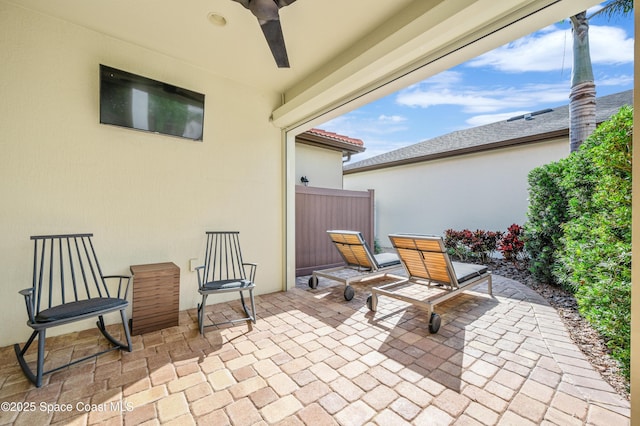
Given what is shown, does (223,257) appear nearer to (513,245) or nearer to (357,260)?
(357,260)

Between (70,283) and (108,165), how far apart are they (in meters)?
1.43

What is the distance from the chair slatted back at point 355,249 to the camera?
4477 millimetres

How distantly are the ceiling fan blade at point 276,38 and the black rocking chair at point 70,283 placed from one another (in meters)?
2.71

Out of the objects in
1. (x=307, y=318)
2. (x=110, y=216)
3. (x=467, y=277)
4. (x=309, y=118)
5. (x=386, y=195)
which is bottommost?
(x=307, y=318)

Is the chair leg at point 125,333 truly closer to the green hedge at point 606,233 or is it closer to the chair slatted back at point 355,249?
the chair slatted back at point 355,249

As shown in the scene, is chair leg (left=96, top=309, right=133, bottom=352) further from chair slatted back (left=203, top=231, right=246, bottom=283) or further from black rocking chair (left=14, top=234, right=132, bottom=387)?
chair slatted back (left=203, top=231, right=246, bottom=283)

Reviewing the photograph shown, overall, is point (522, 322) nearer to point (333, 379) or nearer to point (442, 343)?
point (442, 343)

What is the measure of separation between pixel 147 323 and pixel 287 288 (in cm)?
220

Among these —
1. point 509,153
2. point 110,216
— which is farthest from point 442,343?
point 509,153

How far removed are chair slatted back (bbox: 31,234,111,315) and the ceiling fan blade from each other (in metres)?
2.79

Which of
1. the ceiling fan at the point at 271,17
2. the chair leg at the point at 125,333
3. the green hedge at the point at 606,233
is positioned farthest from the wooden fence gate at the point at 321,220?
the green hedge at the point at 606,233

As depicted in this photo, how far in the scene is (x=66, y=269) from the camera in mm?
2986

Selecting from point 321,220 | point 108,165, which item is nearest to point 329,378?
point 108,165

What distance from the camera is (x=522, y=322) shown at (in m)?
3.32
